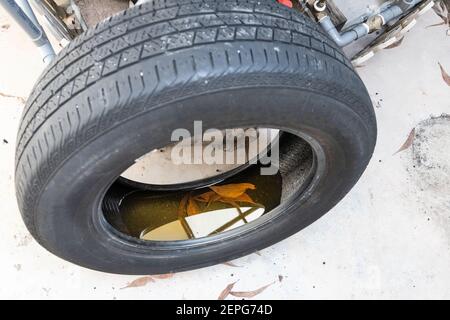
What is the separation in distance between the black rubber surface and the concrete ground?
0.45 meters

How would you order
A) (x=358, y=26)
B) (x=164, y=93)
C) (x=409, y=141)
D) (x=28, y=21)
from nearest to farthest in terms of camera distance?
(x=164, y=93)
(x=28, y=21)
(x=358, y=26)
(x=409, y=141)

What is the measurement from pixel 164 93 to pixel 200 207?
2.71 ft

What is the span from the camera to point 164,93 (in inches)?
35.6

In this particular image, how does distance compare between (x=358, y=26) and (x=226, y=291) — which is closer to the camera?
(x=226, y=291)

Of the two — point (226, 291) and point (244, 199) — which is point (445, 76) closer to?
point (244, 199)

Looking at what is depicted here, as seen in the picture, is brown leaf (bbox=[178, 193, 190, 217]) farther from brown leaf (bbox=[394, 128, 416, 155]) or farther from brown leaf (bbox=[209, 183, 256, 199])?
brown leaf (bbox=[394, 128, 416, 155])

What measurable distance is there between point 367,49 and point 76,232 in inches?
50.9

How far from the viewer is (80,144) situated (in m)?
0.94

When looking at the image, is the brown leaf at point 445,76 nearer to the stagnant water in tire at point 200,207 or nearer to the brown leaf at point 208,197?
the stagnant water in tire at point 200,207

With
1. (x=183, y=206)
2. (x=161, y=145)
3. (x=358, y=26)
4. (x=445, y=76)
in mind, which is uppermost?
(x=161, y=145)

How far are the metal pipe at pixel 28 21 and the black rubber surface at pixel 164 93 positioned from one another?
14cm

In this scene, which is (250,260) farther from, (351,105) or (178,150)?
(351,105)

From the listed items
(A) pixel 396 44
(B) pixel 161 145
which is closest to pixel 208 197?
(B) pixel 161 145

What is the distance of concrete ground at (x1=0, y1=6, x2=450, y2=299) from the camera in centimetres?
152
